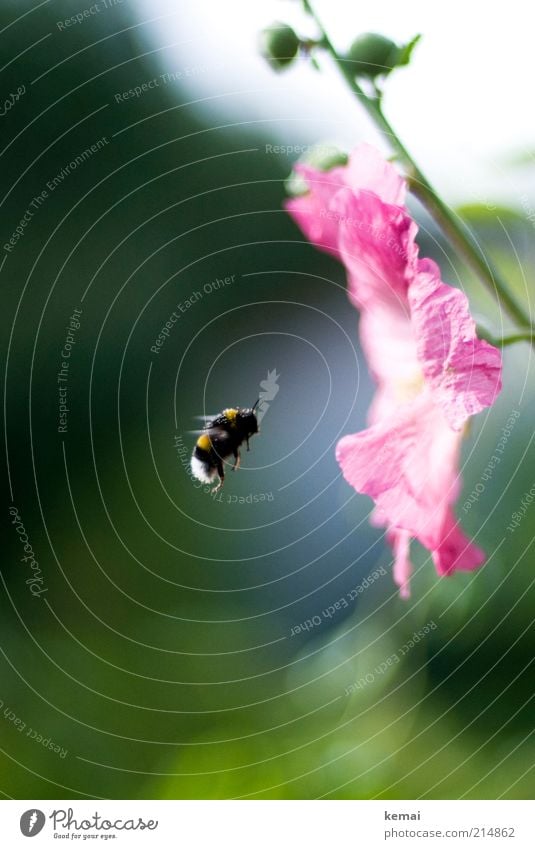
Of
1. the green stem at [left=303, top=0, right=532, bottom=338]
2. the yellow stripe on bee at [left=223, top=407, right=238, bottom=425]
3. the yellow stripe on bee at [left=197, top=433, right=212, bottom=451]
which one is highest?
the green stem at [left=303, top=0, right=532, bottom=338]

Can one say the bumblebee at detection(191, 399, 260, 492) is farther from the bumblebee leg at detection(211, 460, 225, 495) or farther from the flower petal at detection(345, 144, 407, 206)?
the flower petal at detection(345, 144, 407, 206)

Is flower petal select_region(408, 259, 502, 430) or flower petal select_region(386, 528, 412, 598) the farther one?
flower petal select_region(386, 528, 412, 598)

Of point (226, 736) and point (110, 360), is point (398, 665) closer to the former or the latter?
point (226, 736)

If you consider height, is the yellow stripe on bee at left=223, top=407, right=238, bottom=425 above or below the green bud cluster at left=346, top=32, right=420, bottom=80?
below

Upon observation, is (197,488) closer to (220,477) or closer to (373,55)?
(220,477)

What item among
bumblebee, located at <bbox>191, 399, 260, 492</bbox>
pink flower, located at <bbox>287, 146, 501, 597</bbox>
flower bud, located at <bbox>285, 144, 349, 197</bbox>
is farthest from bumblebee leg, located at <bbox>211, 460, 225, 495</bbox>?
flower bud, located at <bbox>285, 144, 349, 197</bbox>
